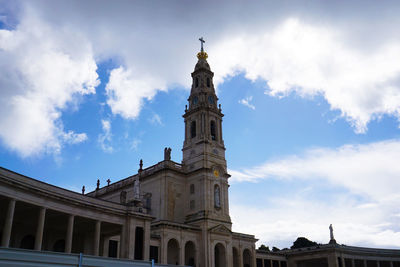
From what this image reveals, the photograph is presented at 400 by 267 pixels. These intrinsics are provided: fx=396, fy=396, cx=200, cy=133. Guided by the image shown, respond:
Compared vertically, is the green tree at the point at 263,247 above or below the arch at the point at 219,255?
above

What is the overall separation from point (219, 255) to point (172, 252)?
7307mm

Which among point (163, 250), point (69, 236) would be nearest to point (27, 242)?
point (69, 236)

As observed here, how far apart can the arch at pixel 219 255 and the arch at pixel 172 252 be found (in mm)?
6345

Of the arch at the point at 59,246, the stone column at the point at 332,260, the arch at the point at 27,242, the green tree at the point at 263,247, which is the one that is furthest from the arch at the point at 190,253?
the green tree at the point at 263,247

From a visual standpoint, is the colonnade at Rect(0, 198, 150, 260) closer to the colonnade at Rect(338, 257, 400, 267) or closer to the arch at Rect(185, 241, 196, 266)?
the arch at Rect(185, 241, 196, 266)

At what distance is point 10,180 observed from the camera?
95.6 feet

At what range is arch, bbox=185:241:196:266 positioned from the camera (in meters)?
52.6

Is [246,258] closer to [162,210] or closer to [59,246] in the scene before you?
[162,210]

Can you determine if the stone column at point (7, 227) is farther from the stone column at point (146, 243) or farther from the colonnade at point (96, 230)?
the stone column at point (146, 243)

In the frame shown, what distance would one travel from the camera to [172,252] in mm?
51656

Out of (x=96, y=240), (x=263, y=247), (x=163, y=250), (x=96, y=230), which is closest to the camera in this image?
(x=96, y=240)

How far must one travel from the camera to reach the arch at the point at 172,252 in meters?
50.8

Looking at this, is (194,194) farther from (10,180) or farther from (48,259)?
(48,259)

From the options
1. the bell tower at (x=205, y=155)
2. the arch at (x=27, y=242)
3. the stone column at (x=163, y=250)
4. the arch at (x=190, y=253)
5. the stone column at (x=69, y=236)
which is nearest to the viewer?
the stone column at (x=69, y=236)
